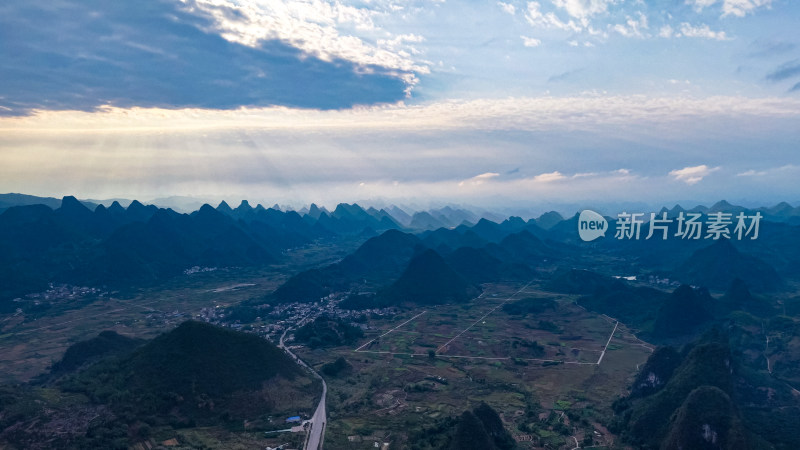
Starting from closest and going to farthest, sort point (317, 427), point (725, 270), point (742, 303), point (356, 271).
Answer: point (317, 427), point (742, 303), point (725, 270), point (356, 271)

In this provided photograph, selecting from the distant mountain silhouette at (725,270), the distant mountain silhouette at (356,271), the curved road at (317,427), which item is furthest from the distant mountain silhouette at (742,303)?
the distant mountain silhouette at (356,271)

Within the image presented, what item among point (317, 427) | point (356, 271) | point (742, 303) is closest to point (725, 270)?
point (742, 303)

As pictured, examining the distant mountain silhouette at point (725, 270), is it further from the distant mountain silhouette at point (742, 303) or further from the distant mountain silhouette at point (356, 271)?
the distant mountain silhouette at point (356, 271)

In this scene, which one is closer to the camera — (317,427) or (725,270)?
(317,427)

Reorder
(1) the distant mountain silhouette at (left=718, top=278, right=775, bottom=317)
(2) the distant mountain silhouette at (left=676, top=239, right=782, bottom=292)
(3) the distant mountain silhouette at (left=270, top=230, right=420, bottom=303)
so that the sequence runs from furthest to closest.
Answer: (2) the distant mountain silhouette at (left=676, top=239, right=782, bottom=292), (3) the distant mountain silhouette at (left=270, top=230, right=420, bottom=303), (1) the distant mountain silhouette at (left=718, top=278, right=775, bottom=317)

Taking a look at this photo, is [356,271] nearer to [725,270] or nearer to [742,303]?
[742,303]

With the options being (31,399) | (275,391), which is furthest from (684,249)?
(31,399)

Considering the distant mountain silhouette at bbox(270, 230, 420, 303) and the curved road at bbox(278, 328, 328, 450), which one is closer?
the curved road at bbox(278, 328, 328, 450)

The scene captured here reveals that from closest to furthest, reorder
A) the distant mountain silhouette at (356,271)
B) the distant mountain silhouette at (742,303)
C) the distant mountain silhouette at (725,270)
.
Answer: the distant mountain silhouette at (742,303) → the distant mountain silhouette at (356,271) → the distant mountain silhouette at (725,270)

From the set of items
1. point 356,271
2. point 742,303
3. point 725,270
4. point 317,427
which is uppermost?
point 725,270

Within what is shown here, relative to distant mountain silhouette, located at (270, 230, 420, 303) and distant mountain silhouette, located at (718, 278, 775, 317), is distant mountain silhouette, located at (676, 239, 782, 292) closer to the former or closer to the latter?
distant mountain silhouette, located at (718, 278, 775, 317)

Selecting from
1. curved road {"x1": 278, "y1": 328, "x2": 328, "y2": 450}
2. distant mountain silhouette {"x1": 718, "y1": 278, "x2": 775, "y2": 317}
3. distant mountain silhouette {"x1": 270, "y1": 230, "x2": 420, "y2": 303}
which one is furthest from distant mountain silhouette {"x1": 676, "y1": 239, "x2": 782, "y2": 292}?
curved road {"x1": 278, "y1": 328, "x2": 328, "y2": 450}
